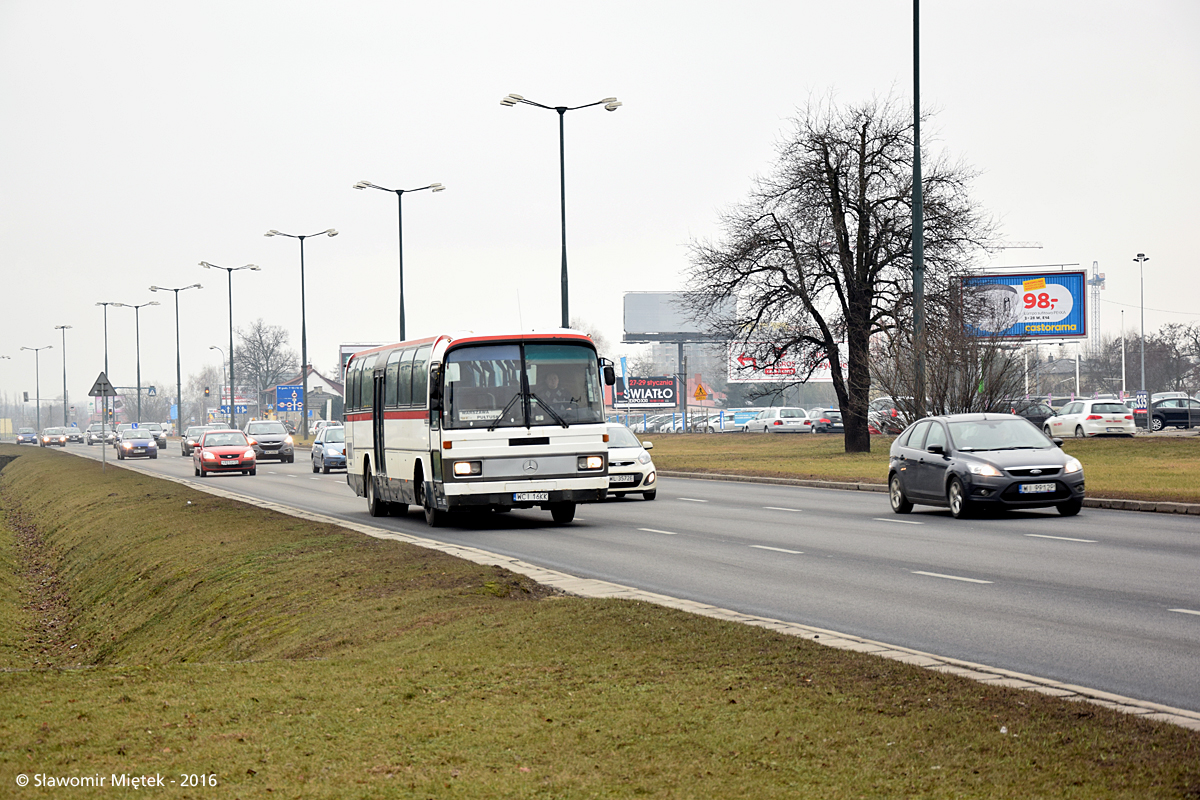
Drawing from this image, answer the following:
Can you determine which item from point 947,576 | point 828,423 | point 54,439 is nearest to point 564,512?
point 947,576

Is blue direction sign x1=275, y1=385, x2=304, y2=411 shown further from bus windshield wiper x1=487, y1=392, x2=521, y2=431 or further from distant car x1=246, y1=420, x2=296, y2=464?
bus windshield wiper x1=487, y1=392, x2=521, y2=431

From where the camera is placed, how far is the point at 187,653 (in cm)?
1291

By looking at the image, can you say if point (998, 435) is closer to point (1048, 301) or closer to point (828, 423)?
point (1048, 301)

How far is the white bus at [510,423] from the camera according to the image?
21.1 metres

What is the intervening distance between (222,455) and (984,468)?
95.1ft

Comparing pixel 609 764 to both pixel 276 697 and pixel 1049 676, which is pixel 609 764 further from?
pixel 1049 676

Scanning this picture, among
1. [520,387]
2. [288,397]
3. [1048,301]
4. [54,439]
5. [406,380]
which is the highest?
[1048,301]

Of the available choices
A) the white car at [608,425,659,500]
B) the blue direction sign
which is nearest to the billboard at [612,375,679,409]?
the blue direction sign

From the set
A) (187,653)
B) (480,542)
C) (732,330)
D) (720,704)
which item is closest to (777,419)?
(732,330)

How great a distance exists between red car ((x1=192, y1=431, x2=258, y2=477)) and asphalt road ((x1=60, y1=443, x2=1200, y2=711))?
783 inches

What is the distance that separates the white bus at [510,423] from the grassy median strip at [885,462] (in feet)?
31.4

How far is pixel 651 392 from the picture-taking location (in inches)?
4154

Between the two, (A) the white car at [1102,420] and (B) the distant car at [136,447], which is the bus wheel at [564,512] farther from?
(B) the distant car at [136,447]

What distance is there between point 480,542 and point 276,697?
11502mm
